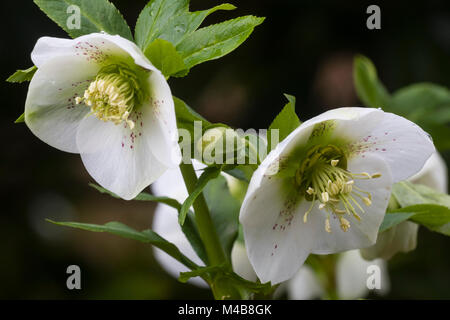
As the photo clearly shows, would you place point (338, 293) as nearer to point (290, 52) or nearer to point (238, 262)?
point (238, 262)

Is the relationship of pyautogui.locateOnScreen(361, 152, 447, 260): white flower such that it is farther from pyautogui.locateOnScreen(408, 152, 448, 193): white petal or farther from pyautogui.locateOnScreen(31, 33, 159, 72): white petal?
pyautogui.locateOnScreen(31, 33, 159, 72): white petal

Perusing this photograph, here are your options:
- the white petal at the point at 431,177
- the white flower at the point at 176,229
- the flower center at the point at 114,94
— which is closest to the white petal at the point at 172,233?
the white flower at the point at 176,229

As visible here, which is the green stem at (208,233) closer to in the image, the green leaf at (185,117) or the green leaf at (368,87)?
the green leaf at (185,117)

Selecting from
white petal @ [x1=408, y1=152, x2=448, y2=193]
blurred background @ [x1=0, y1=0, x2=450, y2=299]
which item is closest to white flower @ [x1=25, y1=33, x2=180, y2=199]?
white petal @ [x1=408, y1=152, x2=448, y2=193]

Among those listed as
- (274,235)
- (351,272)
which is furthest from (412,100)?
(274,235)

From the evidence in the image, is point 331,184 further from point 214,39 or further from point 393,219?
point 214,39
